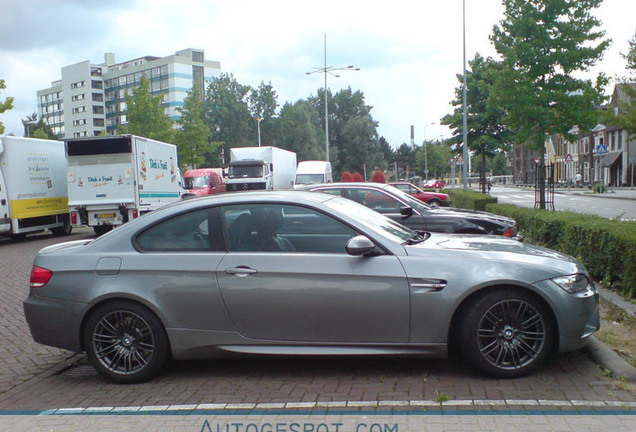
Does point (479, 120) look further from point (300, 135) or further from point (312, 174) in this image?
point (300, 135)

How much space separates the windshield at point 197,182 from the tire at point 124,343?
29.4 metres

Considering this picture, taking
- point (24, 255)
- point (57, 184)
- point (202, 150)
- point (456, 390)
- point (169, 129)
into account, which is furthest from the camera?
point (202, 150)

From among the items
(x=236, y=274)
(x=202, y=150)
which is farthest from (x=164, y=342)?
(x=202, y=150)

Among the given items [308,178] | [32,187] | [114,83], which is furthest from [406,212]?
[114,83]

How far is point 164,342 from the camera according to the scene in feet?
15.4

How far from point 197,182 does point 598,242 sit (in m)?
28.6

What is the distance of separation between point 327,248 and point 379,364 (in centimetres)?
112

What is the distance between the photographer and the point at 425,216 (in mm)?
9555

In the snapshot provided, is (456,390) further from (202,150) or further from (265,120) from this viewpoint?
(265,120)

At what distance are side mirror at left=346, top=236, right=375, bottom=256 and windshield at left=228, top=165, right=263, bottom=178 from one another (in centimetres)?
2683

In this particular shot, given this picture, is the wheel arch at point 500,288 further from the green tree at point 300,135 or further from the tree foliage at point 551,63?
the green tree at point 300,135

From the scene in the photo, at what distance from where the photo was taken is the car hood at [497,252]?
4543 mm

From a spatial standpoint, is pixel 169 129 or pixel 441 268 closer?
pixel 441 268
